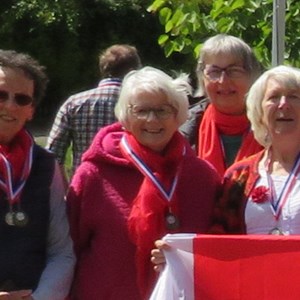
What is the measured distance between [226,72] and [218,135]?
32 centimetres

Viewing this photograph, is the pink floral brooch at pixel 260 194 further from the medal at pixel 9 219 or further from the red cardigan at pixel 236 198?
the medal at pixel 9 219

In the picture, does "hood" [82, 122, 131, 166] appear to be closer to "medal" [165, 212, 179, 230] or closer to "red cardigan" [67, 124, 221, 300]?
"red cardigan" [67, 124, 221, 300]

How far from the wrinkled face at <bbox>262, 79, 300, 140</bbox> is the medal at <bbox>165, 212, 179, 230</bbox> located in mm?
527

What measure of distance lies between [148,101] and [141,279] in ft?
2.42

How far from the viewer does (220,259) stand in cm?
448

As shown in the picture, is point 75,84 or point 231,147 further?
point 75,84

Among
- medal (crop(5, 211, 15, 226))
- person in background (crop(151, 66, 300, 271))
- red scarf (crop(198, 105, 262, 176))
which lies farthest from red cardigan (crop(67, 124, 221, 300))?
red scarf (crop(198, 105, 262, 176))

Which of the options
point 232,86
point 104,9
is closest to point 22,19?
point 104,9

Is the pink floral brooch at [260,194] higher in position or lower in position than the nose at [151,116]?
lower

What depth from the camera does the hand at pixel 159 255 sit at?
446cm

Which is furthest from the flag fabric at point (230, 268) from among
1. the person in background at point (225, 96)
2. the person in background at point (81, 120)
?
the person in background at point (81, 120)

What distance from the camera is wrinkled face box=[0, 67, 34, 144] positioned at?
457 cm

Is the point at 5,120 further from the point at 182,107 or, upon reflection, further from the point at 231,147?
the point at 231,147

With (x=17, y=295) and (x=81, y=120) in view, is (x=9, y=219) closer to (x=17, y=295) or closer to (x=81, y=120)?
(x=17, y=295)
